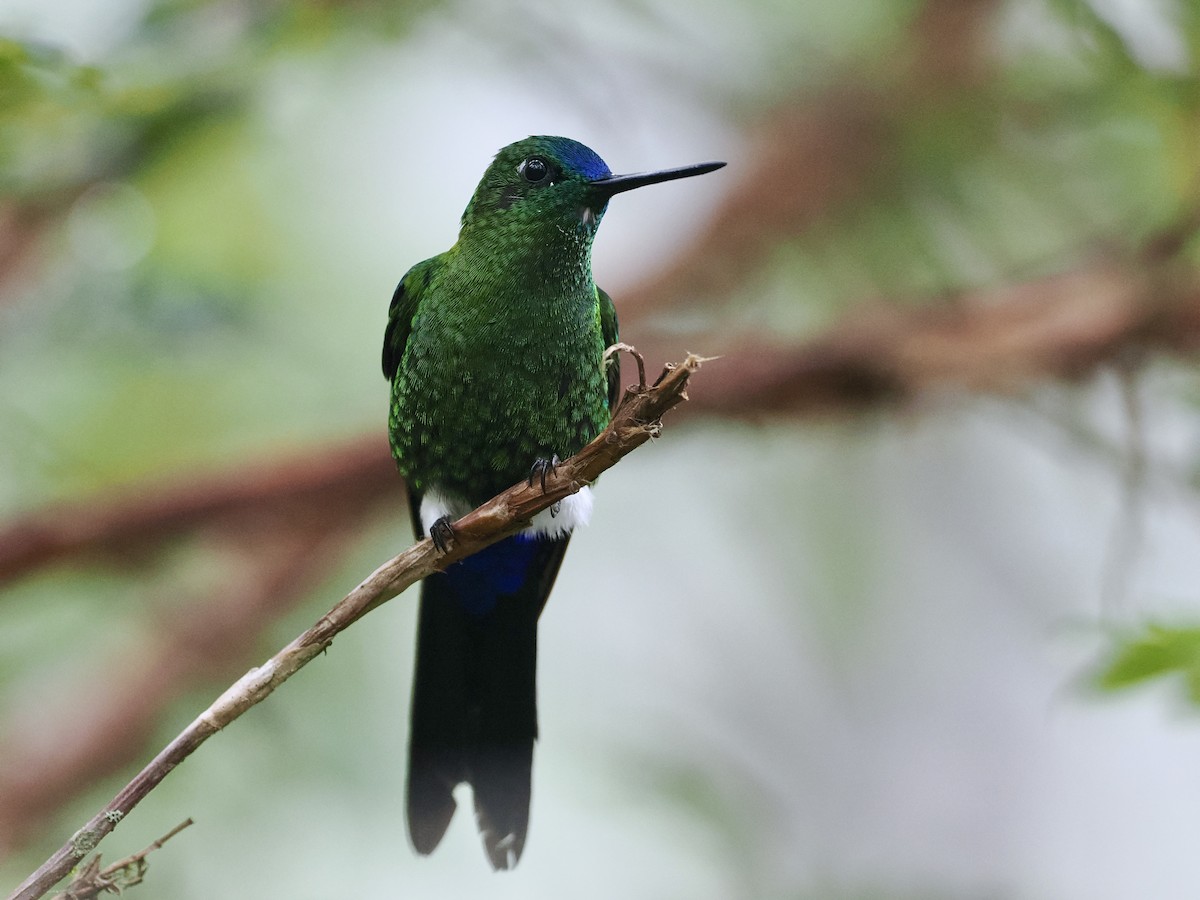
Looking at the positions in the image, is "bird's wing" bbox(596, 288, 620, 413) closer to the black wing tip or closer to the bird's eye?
the bird's eye

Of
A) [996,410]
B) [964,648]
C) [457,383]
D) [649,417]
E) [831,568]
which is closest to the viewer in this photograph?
[649,417]

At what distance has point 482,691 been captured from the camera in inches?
104

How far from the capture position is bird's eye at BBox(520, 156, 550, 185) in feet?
7.29

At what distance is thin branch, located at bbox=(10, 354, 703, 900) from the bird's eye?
0.61m

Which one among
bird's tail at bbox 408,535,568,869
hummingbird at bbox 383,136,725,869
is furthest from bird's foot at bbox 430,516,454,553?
bird's tail at bbox 408,535,568,869

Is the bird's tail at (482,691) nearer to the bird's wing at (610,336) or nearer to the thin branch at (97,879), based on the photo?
the bird's wing at (610,336)

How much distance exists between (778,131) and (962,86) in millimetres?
737

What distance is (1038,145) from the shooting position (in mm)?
5082

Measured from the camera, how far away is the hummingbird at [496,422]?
2.26m

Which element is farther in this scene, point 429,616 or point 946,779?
point 946,779

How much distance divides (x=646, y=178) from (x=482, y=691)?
1.27 m

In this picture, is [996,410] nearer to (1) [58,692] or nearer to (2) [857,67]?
(2) [857,67]

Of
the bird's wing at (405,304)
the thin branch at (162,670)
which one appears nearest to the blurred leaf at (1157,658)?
the bird's wing at (405,304)

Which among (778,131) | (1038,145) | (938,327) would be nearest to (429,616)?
(938,327)
